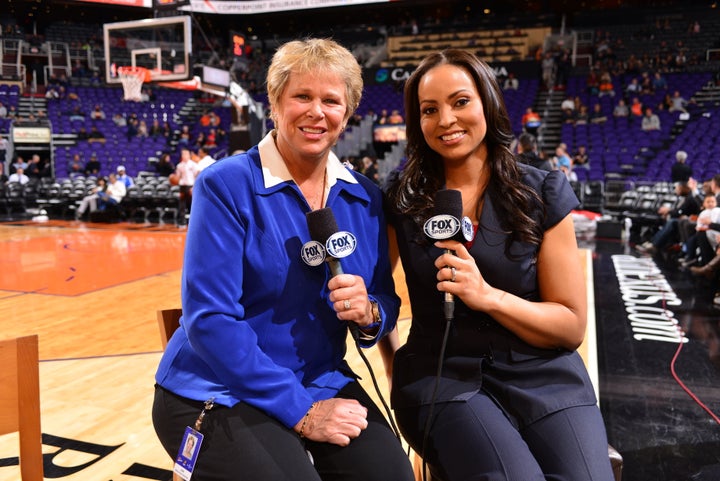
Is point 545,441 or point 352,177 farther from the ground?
point 352,177

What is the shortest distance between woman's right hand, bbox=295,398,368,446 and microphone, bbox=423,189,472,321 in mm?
312

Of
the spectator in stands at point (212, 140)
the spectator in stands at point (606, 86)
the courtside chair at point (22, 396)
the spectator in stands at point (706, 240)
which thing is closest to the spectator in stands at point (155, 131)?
the spectator in stands at point (212, 140)

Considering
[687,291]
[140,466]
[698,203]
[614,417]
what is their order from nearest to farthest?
[140,466]
[614,417]
[687,291]
[698,203]

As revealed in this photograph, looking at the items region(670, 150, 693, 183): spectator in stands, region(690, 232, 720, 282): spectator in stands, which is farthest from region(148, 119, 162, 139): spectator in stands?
region(690, 232, 720, 282): spectator in stands

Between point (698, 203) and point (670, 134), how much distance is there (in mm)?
7690

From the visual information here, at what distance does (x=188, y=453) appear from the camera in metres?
1.26

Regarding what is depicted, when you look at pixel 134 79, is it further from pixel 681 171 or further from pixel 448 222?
pixel 448 222

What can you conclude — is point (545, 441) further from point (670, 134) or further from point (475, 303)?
point (670, 134)

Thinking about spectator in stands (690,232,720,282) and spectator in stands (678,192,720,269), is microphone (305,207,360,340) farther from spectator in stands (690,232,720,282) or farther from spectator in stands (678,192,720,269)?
spectator in stands (678,192,720,269)

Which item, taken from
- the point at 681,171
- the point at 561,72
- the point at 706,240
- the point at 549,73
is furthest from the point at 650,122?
the point at 706,240

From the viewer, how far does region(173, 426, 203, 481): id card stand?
1244 mm

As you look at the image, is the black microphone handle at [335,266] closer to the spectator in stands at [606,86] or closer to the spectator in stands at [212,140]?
the spectator in stands at [212,140]

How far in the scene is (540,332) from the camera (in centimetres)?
143

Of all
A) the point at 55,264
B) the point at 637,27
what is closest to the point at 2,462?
the point at 55,264
